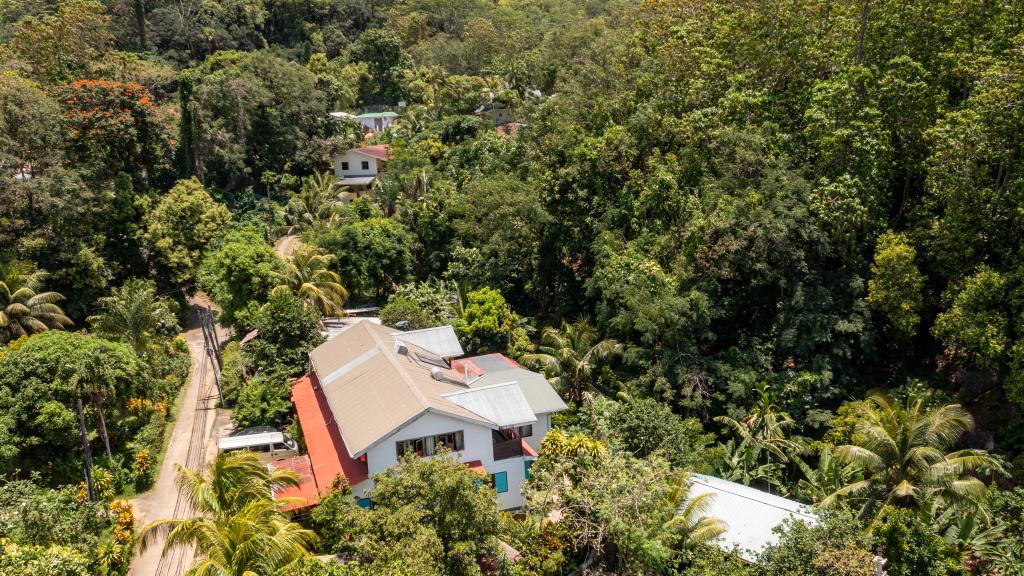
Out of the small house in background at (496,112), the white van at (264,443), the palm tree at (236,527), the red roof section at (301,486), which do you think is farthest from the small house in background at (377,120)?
the palm tree at (236,527)

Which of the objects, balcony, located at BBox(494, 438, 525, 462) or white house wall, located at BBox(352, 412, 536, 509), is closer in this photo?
white house wall, located at BBox(352, 412, 536, 509)

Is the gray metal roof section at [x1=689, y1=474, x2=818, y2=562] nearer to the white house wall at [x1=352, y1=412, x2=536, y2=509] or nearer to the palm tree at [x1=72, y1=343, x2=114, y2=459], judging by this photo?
the white house wall at [x1=352, y1=412, x2=536, y2=509]

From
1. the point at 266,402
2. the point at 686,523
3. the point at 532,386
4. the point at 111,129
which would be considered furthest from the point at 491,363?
the point at 111,129

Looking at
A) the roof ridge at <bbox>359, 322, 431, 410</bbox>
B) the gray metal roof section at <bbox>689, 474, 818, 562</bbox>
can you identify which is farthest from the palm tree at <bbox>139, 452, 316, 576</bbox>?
the gray metal roof section at <bbox>689, 474, 818, 562</bbox>

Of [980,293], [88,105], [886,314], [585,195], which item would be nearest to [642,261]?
[585,195]

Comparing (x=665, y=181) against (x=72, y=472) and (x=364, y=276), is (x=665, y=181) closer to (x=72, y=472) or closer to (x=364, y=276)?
(x=364, y=276)

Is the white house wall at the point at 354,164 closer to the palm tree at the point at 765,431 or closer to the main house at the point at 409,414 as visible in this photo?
the main house at the point at 409,414

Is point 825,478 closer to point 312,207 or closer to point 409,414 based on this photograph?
point 409,414
